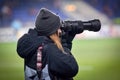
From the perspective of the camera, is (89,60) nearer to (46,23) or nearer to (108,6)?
(108,6)

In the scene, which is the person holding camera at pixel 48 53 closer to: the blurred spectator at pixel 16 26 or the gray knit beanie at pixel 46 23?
the gray knit beanie at pixel 46 23

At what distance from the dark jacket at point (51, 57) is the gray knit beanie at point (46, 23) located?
1.8 inches

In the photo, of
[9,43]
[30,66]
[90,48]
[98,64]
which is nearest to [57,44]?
[30,66]

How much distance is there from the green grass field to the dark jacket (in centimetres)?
475

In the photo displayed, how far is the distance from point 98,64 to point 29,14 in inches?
224

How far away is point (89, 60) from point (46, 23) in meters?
7.75

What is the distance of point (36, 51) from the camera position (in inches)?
95.1

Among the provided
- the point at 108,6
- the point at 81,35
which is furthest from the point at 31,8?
the point at 108,6

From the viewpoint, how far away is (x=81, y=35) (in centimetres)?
1343

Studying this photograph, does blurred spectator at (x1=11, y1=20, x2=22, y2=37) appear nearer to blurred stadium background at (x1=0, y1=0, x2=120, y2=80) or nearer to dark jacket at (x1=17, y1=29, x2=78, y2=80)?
blurred stadium background at (x1=0, y1=0, x2=120, y2=80)

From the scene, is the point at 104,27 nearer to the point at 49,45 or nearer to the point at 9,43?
the point at 9,43

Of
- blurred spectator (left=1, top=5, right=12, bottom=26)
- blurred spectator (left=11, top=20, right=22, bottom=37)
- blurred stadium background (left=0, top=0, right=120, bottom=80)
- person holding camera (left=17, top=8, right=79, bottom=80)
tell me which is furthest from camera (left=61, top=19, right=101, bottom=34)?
blurred spectator (left=1, top=5, right=12, bottom=26)

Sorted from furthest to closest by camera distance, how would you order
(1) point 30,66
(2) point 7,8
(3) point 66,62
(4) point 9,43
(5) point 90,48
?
1. (2) point 7,8
2. (4) point 9,43
3. (5) point 90,48
4. (1) point 30,66
5. (3) point 66,62

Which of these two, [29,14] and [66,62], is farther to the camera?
[29,14]
